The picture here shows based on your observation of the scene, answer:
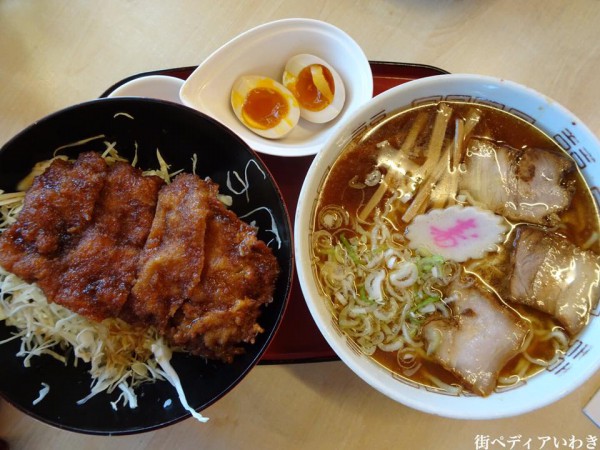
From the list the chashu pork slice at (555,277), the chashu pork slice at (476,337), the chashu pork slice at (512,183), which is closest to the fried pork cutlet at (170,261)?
the chashu pork slice at (476,337)

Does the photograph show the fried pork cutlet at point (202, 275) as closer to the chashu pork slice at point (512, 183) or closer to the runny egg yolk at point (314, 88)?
the runny egg yolk at point (314, 88)

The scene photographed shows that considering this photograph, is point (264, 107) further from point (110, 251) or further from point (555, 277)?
point (555, 277)

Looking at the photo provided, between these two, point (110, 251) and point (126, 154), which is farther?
point (126, 154)

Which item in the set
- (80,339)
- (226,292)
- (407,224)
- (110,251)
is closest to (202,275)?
(226,292)

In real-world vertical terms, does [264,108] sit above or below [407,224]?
above

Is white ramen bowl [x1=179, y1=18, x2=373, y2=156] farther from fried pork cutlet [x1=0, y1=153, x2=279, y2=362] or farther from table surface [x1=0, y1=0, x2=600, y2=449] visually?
fried pork cutlet [x1=0, y1=153, x2=279, y2=362]

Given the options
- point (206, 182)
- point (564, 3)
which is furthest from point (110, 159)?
point (564, 3)

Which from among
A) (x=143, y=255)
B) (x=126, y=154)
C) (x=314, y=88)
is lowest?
(x=143, y=255)

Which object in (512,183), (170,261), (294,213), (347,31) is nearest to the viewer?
(170,261)
